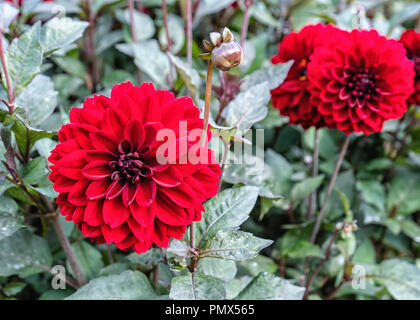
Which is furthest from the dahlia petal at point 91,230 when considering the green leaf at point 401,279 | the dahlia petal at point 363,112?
the green leaf at point 401,279

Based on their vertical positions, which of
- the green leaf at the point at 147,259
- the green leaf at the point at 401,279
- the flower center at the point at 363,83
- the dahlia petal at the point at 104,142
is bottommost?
the green leaf at the point at 401,279

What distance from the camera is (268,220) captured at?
3.73 ft

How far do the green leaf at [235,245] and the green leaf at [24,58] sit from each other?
1.23ft

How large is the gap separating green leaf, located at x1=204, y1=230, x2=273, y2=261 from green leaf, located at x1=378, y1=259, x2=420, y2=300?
451mm

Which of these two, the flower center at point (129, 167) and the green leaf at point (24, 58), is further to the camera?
the green leaf at point (24, 58)

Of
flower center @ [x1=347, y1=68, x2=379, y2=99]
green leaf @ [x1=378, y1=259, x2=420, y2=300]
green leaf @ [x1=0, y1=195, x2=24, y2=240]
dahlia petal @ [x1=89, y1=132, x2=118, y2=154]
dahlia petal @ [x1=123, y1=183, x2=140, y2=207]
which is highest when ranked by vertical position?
flower center @ [x1=347, y1=68, x2=379, y2=99]

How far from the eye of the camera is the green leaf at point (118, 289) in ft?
2.11

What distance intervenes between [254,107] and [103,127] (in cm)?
30

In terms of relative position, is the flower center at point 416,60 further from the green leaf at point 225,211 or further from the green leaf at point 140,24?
the green leaf at point 140,24

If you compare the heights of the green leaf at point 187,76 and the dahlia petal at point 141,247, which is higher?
the green leaf at point 187,76

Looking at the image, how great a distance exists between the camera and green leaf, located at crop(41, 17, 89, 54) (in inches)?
30.3

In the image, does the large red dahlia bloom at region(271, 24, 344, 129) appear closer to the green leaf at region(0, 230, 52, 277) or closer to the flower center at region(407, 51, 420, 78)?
the flower center at region(407, 51, 420, 78)

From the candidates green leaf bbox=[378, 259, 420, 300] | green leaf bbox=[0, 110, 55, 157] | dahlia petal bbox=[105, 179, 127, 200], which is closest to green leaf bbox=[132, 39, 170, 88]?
green leaf bbox=[0, 110, 55, 157]
